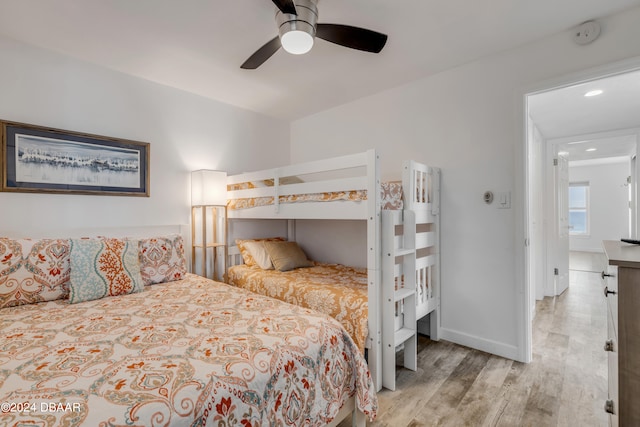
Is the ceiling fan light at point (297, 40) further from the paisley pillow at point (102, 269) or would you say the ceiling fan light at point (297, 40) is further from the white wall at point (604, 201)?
the white wall at point (604, 201)

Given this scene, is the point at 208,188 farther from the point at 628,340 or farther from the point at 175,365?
the point at 628,340

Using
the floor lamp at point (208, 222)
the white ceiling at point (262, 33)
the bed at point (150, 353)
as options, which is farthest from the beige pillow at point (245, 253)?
the white ceiling at point (262, 33)

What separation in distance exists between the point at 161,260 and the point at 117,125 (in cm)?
123

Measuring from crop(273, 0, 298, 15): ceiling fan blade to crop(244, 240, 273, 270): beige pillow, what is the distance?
2.06 meters

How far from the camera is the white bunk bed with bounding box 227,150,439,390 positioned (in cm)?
192

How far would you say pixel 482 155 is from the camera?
2463 millimetres

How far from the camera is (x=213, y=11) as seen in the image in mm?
1841

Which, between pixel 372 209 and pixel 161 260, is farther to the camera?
pixel 161 260

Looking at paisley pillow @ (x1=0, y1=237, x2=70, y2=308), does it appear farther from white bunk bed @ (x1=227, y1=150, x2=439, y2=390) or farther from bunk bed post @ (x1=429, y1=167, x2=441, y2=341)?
bunk bed post @ (x1=429, y1=167, x2=441, y2=341)

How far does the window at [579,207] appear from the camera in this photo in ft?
24.2

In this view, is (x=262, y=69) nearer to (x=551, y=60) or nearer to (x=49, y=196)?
(x=49, y=196)

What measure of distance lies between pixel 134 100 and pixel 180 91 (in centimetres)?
44

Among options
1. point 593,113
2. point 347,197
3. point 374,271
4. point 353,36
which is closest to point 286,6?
point 353,36

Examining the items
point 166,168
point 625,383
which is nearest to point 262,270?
point 166,168
